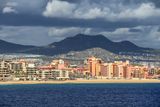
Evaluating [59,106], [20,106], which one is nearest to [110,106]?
[59,106]

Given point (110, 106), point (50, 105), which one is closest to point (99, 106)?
point (110, 106)

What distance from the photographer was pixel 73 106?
125812 millimetres

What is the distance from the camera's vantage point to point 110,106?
413 ft

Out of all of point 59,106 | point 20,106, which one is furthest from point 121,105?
point 20,106

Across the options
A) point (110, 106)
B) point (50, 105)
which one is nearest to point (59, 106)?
point (50, 105)

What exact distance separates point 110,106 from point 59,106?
10.8 m

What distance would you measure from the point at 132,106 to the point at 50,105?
56.3 feet

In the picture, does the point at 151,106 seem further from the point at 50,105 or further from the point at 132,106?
the point at 50,105

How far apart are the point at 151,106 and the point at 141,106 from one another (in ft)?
7.12

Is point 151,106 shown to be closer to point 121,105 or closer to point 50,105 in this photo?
point 121,105

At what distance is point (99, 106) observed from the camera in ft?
413

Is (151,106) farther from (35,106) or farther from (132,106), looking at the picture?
(35,106)

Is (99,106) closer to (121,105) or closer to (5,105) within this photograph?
(121,105)

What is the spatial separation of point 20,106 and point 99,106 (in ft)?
54.1
